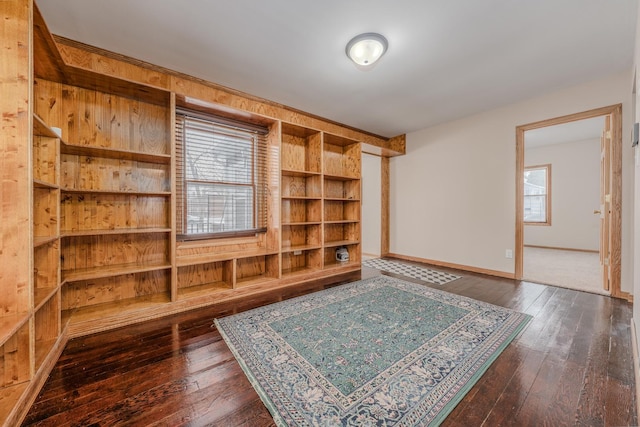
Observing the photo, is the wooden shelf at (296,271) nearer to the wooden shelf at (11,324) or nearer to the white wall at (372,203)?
the white wall at (372,203)

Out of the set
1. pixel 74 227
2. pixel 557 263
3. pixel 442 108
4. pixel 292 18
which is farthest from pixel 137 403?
pixel 557 263

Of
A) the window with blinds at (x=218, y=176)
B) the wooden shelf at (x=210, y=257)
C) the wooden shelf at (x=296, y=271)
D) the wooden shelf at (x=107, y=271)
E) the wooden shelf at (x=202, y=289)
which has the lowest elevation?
the wooden shelf at (x=202, y=289)

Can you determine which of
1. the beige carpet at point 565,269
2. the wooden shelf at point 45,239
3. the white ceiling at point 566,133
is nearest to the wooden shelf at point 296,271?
the wooden shelf at point 45,239

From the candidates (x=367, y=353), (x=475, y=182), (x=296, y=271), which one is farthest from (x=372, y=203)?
(x=367, y=353)

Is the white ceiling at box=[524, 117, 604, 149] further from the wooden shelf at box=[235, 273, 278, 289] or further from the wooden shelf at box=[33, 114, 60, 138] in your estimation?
the wooden shelf at box=[33, 114, 60, 138]

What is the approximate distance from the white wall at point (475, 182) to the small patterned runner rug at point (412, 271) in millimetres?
526

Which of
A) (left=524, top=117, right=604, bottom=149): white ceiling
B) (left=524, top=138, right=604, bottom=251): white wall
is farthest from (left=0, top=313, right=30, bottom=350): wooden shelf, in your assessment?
(left=524, top=138, right=604, bottom=251): white wall

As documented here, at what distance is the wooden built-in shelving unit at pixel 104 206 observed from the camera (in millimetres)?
1358

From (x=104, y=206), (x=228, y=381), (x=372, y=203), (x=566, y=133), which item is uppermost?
(x=566, y=133)

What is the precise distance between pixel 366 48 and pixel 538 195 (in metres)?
6.85

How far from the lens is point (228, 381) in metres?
1.48

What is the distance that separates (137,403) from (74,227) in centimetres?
175

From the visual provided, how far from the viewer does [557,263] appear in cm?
457

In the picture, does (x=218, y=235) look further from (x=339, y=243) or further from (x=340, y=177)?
(x=340, y=177)
